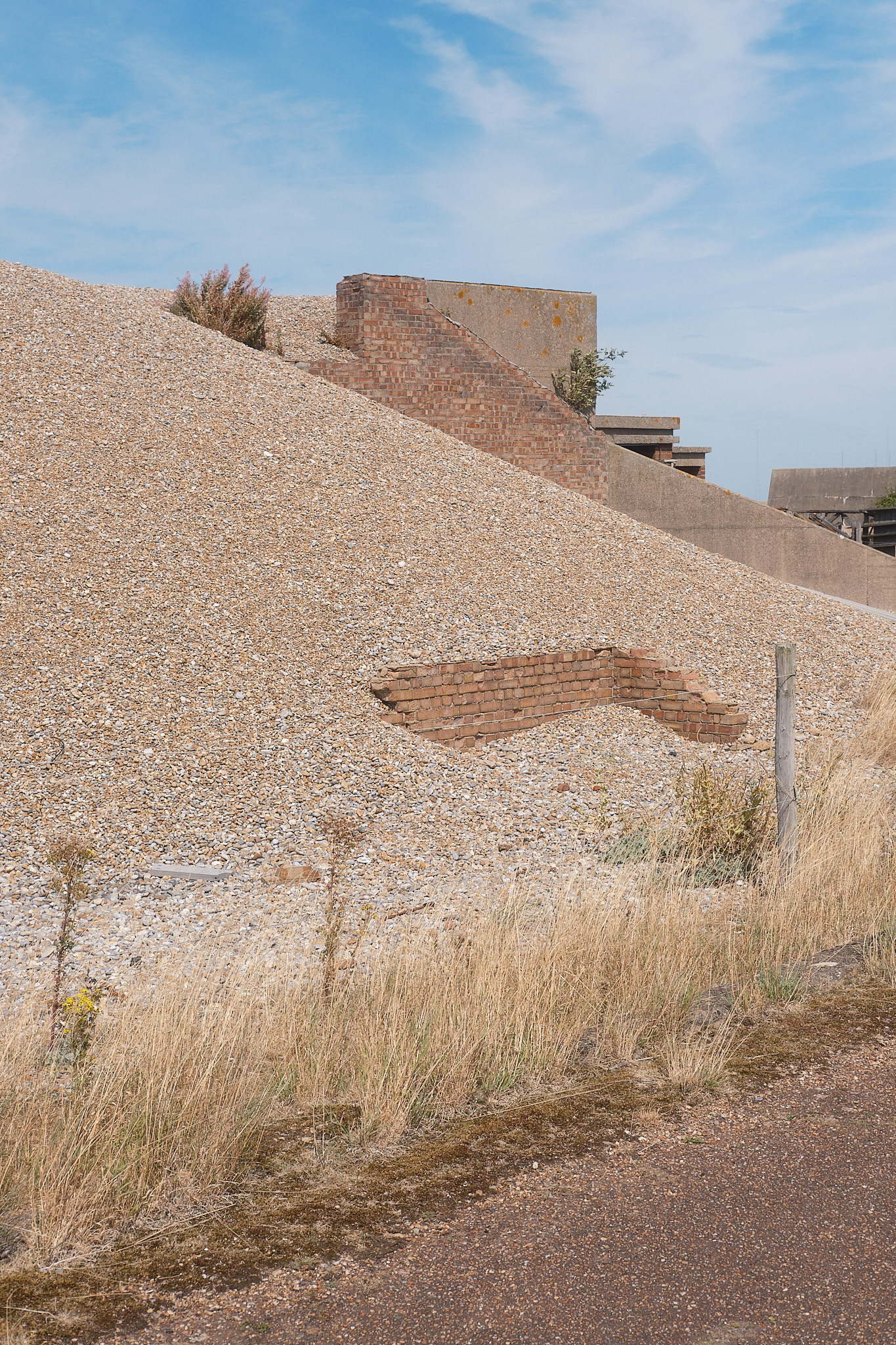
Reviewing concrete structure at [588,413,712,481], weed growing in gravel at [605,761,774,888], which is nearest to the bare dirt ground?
weed growing in gravel at [605,761,774,888]

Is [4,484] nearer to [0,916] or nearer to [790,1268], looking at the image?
[0,916]

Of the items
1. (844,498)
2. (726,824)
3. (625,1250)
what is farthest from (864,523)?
(625,1250)

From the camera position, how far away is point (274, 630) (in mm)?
8617

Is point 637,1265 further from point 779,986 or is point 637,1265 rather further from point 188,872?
point 188,872

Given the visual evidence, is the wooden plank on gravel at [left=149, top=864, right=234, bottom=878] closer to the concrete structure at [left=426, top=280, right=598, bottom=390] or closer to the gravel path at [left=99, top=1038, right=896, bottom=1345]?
the gravel path at [left=99, top=1038, right=896, bottom=1345]

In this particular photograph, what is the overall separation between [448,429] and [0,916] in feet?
39.1

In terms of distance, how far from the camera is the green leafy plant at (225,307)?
16.2 meters

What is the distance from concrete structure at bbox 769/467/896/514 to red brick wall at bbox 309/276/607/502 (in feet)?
31.9

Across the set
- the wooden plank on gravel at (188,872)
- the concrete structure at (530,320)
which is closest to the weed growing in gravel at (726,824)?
the wooden plank on gravel at (188,872)

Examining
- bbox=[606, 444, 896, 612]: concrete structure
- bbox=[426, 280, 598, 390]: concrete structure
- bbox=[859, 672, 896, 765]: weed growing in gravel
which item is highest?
bbox=[426, 280, 598, 390]: concrete structure

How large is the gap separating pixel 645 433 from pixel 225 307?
303 inches

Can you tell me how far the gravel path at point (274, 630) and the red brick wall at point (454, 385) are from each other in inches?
83.7

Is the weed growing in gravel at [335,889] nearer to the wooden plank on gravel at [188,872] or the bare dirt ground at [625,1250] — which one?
the wooden plank on gravel at [188,872]

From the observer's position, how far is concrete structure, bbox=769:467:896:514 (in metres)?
23.8
